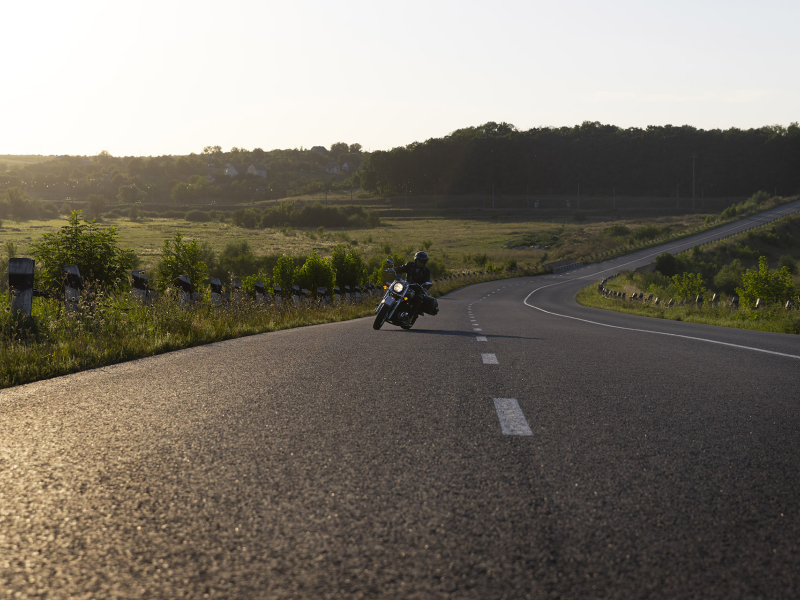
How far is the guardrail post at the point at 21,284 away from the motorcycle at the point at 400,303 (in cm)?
652

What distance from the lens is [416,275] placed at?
15.1 meters

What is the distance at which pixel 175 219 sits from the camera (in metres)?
149

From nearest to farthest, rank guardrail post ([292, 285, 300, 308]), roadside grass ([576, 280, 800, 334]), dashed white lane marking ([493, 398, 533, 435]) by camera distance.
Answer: dashed white lane marking ([493, 398, 533, 435])
roadside grass ([576, 280, 800, 334])
guardrail post ([292, 285, 300, 308])

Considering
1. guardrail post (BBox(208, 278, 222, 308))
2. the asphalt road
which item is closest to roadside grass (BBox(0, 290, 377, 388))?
the asphalt road

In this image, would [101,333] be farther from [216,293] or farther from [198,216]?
[198,216]

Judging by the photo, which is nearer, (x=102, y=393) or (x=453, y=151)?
(x=102, y=393)

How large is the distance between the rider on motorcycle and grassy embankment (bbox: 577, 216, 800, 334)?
997 cm

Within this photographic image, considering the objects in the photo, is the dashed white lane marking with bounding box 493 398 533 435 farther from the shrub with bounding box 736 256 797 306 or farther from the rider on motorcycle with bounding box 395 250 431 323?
the shrub with bounding box 736 256 797 306

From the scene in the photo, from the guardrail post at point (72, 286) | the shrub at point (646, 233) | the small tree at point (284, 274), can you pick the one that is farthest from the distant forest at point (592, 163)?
the guardrail post at point (72, 286)

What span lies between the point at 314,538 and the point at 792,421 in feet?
13.0

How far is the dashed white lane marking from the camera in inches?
193

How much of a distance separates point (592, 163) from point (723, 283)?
4987 inches

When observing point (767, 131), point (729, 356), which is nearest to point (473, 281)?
point (729, 356)

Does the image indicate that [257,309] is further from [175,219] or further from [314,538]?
[175,219]
